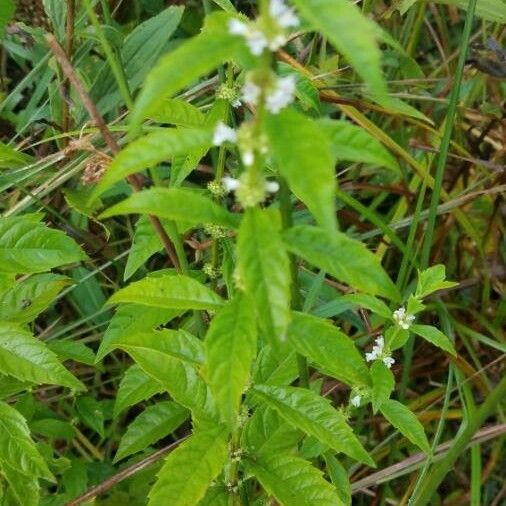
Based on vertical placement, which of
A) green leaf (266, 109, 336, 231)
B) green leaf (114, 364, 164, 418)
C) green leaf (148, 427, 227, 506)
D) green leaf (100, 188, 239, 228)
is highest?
green leaf (266, 109, 336, 231)

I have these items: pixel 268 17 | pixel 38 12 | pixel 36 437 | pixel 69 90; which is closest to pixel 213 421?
pixel 268 17

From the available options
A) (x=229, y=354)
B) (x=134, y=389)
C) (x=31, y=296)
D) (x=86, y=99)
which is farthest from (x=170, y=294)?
(x=31, y=296)

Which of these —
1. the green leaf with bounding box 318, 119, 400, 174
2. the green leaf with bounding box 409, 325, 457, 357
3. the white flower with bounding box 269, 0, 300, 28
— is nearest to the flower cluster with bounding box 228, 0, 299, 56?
the white flower with bounding box 269, 0, 300, 28

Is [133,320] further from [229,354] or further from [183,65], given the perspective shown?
[183,65]

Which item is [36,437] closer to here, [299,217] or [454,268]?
[299,217]

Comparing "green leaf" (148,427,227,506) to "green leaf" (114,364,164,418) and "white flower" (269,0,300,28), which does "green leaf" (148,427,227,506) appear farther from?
"white flower" (269,0,300,28)

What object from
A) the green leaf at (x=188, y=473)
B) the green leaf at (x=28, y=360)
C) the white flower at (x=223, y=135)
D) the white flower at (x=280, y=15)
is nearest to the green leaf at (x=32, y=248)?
the green leaf at (x=28, y=360)
